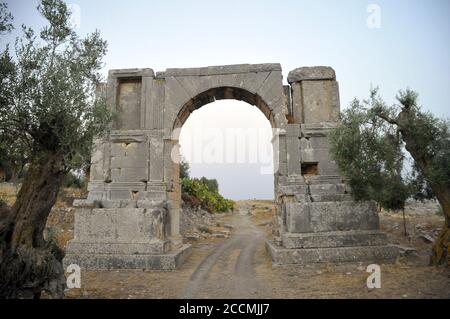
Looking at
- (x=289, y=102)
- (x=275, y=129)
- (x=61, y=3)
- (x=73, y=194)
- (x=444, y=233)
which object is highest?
(x=61, y=3)

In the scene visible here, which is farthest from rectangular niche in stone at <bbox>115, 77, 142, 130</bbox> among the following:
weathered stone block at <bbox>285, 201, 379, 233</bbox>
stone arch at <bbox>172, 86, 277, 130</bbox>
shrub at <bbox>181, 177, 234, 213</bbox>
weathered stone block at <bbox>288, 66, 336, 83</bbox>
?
shrub at <bbox>181, 177, 234, 213</bbox>

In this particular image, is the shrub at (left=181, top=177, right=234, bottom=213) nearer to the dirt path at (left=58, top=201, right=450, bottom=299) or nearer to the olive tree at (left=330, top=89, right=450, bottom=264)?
the dirt path at (left=58, top=201, right=450, bottom=299)

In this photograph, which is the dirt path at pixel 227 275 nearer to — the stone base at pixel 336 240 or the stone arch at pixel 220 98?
the stone base at pixel 336 240

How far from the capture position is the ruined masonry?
26.9ft

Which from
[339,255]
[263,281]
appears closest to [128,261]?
[263,281]

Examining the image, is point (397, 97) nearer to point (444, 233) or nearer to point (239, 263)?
point (444, 233)

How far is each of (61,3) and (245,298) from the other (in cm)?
736

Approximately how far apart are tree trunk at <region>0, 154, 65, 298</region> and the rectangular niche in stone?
15.1 feet

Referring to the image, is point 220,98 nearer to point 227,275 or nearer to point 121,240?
point 121,240

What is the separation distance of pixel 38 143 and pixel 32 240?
1.71 metres

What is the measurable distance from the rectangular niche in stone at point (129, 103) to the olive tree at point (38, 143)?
3628 mm
